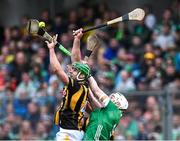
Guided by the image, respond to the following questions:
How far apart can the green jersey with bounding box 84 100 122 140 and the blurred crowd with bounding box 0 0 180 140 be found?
4033 mm

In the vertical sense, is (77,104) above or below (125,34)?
below

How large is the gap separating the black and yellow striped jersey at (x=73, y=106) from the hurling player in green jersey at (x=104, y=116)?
144 mm

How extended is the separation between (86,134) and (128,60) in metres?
6.34

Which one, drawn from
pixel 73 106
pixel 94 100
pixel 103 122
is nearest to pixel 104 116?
pixel 103 122

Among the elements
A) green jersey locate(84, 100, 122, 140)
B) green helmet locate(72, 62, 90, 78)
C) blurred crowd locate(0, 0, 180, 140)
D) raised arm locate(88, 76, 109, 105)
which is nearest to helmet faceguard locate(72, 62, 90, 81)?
green helmet locate(72, 62, 90, 78)

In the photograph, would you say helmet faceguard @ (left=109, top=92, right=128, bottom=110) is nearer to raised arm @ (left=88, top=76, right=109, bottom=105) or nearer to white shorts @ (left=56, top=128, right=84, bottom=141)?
raised arm @ (left=88, top=76, right=109, bottom=105)

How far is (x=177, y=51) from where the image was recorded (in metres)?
16.5

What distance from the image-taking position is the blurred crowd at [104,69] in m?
14.8

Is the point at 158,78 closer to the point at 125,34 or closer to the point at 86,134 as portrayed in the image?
the point at 125,34

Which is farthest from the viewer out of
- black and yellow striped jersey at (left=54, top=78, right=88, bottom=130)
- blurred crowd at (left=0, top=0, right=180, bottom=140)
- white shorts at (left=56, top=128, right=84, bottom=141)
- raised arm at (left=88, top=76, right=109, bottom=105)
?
blurred crowd at (left=0, top=0, right=180, bottom=140)

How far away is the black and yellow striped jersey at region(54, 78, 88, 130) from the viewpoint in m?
10.4

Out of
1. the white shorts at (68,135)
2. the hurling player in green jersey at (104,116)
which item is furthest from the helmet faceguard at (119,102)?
the white shorts at (68,135)

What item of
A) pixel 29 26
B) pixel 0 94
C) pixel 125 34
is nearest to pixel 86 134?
pixel 29 26

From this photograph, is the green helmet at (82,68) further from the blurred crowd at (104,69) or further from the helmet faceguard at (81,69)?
the blurred crowd at (104,69)
